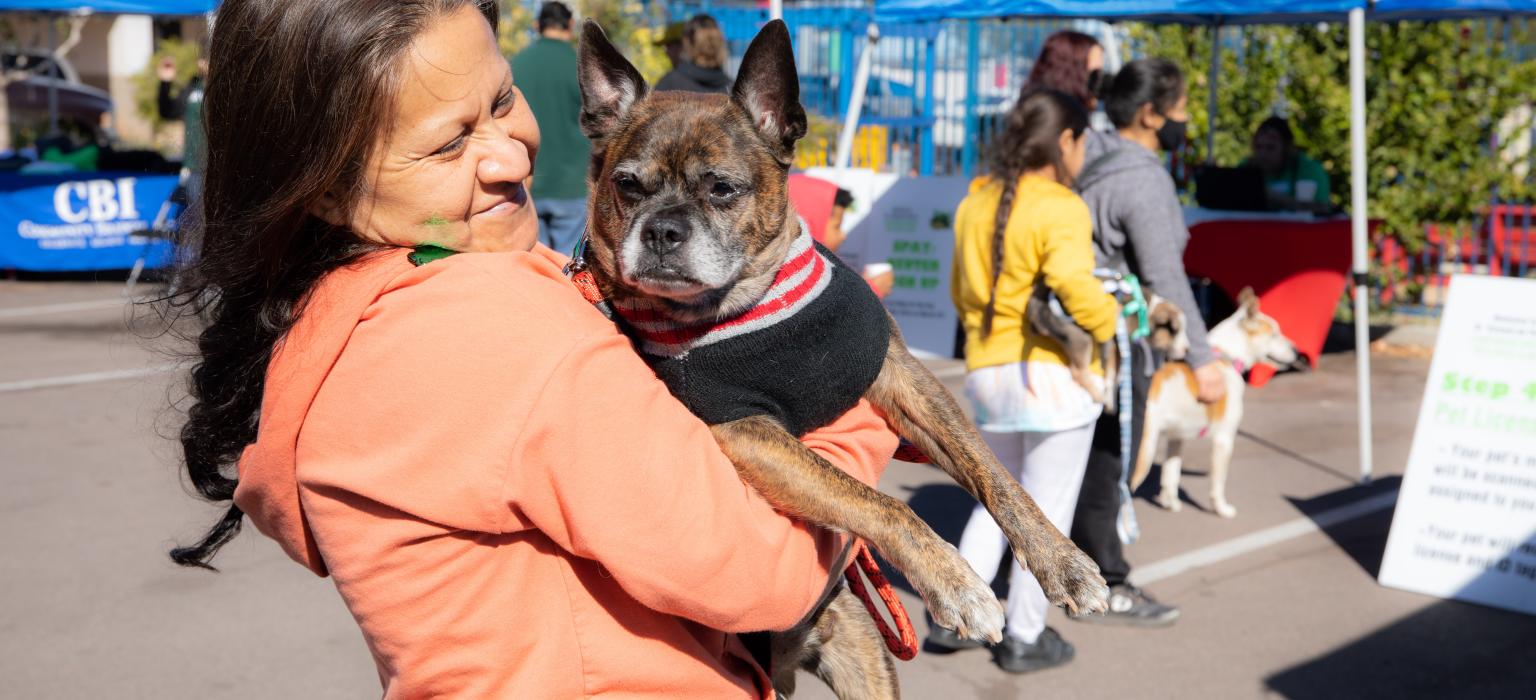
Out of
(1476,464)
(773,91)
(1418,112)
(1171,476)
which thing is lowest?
(1171,476)

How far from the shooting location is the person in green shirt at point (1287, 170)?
10.9m

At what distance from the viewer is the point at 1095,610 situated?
8.25 feet

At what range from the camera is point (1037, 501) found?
191 inches

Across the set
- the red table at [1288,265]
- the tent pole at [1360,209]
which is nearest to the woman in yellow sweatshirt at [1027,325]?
the tent pole at [1360,209]

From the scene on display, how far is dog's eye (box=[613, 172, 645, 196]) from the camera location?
268cm

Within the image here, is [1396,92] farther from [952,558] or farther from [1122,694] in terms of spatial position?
[952,558]

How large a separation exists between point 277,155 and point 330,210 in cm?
10

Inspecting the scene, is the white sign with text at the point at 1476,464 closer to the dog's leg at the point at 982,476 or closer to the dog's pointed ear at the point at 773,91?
the dog's leg at the point at 982,476

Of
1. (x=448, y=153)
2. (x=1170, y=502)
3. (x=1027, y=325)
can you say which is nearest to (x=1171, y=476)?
(x=1170, y=502)

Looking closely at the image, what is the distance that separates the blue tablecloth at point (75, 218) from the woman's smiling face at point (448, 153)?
46.8 feet

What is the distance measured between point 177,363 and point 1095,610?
172 centimetres

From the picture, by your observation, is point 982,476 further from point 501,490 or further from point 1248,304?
point 1248,304

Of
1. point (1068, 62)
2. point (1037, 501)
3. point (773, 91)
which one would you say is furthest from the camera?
point (1068, 62)

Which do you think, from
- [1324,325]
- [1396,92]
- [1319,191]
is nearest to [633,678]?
[1324,325]
